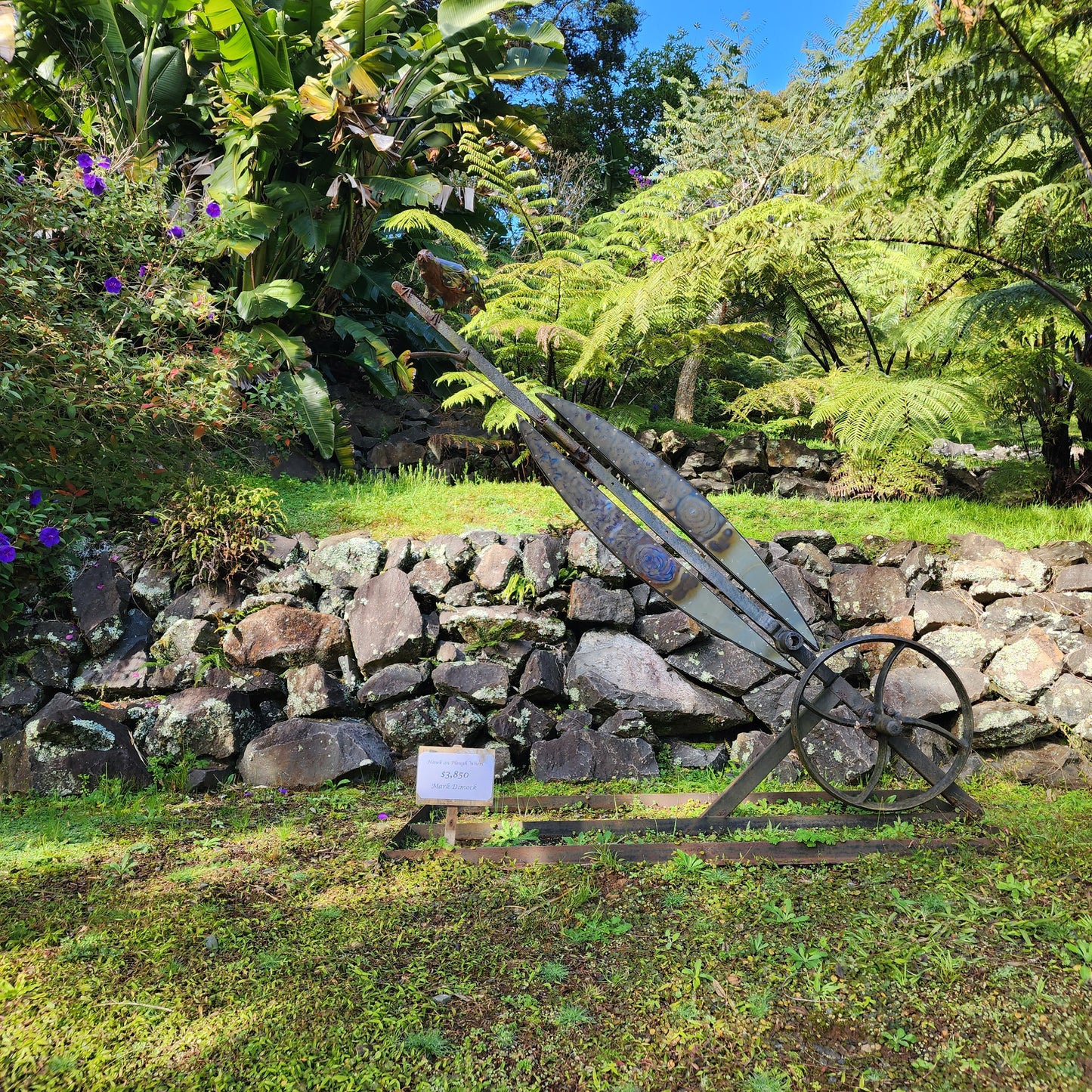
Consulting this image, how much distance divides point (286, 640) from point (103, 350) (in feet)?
5.72

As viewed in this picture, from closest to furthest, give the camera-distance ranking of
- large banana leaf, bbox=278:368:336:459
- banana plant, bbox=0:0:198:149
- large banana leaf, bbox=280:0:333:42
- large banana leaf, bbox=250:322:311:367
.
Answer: large banana leaf, bbox=278:368:336:459 → large banana leaf, bbox=250:322:311:367 → banana plant, bbox=0:0:198:149 → large banana leaf, bbox=280:0:333:42

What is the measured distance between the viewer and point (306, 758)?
368cm

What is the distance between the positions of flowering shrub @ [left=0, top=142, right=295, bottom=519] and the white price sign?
2.41 metres

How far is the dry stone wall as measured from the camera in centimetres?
377

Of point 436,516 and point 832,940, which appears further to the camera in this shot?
point 436,516

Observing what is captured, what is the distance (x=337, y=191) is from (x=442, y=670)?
4267mm

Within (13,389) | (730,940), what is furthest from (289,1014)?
(13,389)

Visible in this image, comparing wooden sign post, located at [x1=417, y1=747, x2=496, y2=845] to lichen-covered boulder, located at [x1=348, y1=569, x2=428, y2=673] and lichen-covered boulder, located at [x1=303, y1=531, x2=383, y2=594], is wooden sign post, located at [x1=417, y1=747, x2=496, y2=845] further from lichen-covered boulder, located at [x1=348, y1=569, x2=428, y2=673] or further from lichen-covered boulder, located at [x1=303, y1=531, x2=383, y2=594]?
lichen-covered boulder, located at [x1=303, y1=531, x2=383, y2=594]

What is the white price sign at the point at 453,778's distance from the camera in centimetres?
280

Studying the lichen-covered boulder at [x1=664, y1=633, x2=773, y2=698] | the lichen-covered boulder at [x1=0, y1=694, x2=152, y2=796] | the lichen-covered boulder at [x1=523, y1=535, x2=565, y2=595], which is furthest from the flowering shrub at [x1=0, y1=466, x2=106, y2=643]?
the lichen-covered boulder at [x1=664, y1=633, x2=773, y2=698]

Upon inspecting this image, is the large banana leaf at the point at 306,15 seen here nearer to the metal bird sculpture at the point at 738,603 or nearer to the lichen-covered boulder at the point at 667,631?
the metal bird sculpture at the point at 738,603

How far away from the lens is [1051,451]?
554cm

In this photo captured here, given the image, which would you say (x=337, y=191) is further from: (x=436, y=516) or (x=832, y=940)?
(x=832, y=940)

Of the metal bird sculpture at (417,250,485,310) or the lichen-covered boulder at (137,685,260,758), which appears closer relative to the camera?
the metal bird sculpture at (417,250,485,310)
